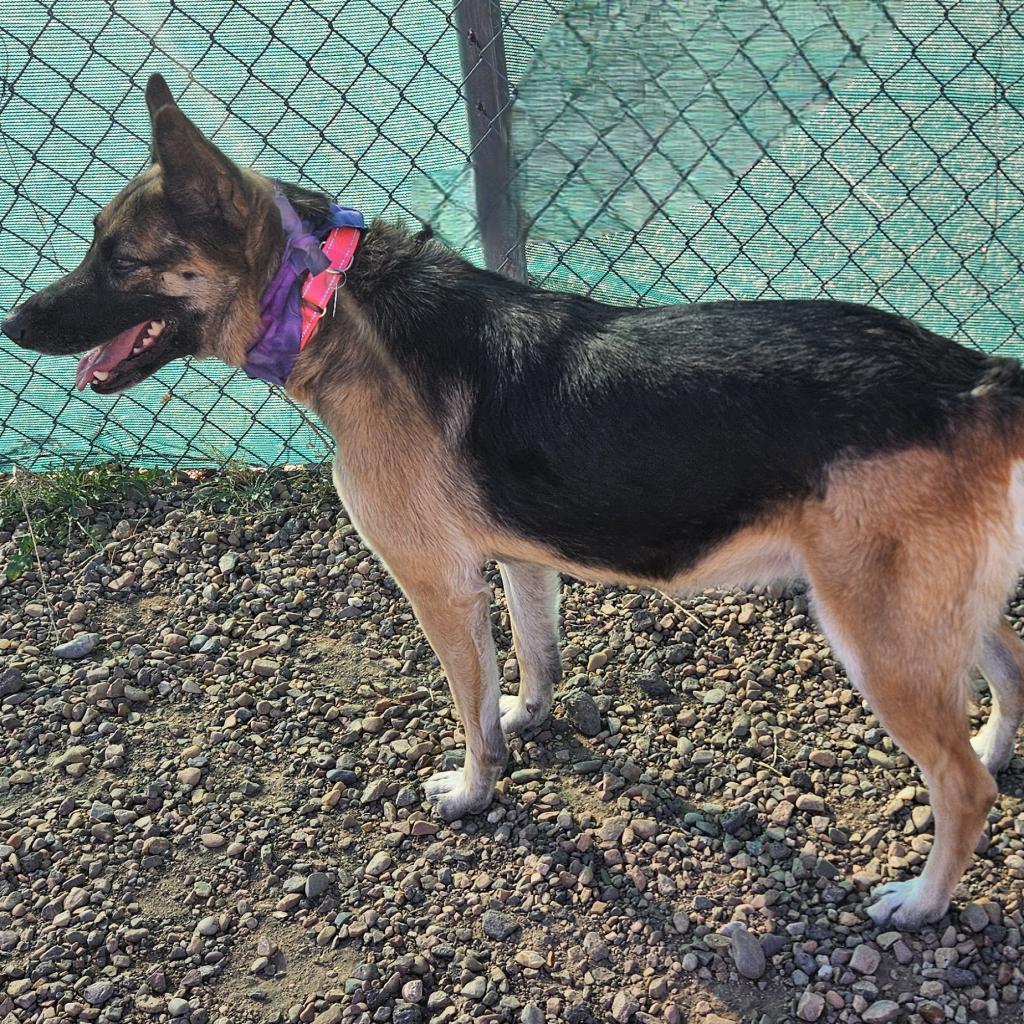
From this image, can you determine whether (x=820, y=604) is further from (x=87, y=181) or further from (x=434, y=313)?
(x=87, y=181)

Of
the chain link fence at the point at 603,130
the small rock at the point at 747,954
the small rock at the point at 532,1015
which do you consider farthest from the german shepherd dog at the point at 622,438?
the chain link fence at the point at 603,130

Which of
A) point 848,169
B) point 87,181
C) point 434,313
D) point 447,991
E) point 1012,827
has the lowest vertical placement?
point 447,991

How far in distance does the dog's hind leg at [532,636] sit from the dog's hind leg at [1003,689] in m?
1.27

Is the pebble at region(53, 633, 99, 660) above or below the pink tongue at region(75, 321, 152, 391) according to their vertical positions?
below

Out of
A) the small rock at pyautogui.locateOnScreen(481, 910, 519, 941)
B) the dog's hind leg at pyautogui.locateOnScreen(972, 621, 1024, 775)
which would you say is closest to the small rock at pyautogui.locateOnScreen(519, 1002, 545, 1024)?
the small rock at pyautogui.locateOnScreen(481, 910, 519, 941)

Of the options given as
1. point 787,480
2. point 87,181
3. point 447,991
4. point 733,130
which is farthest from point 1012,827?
point 87,181

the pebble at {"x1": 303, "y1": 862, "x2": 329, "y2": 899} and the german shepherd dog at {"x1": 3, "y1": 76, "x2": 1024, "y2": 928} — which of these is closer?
the german shepherd dog at {"x1": 3, "y1": 76, "x2": 1024, "y2": 928}

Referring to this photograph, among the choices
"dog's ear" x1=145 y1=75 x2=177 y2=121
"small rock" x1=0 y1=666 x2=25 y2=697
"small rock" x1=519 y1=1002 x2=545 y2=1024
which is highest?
"dog's ear" x1=145 y1=75 x2=177 y2=121

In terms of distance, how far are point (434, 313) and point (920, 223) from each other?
87.4 inches

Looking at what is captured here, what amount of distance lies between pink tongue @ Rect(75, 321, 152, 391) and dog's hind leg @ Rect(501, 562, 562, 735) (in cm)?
126

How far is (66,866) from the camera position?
3275mm

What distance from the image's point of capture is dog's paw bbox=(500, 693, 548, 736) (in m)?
3.58

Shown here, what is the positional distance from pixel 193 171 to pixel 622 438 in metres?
1.30

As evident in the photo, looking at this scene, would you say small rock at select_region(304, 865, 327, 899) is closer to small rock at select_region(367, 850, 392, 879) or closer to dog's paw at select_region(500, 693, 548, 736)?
small rock at select_region(367, 850, 392, 879)
